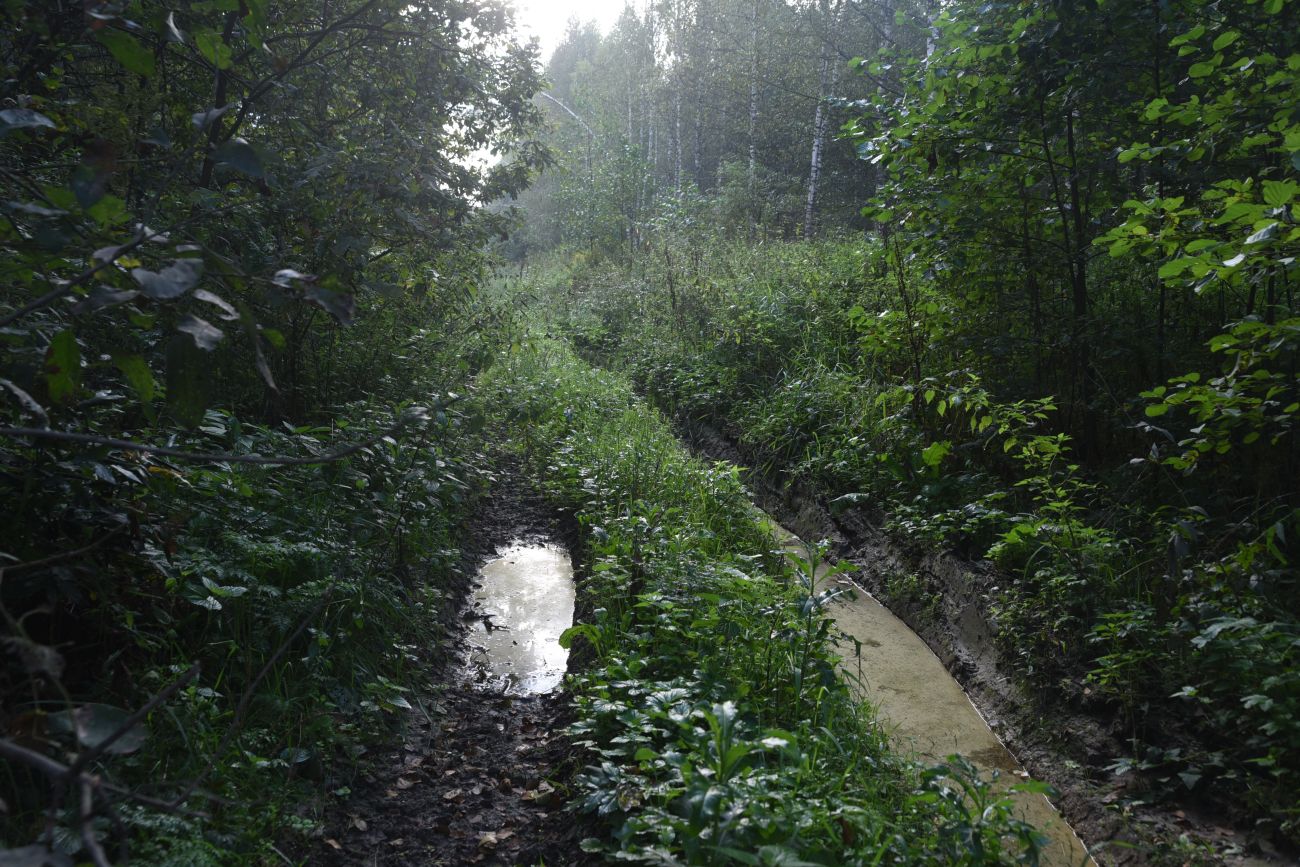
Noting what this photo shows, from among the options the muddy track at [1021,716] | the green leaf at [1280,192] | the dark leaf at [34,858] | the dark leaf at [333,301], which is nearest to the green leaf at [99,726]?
the dark leaf at [34,858]

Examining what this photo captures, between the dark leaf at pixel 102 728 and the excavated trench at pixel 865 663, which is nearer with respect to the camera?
the dark leaf at pixel 102 728

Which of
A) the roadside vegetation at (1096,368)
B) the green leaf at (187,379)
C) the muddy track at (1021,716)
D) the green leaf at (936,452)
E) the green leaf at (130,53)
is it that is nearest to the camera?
the green leaf at (187,379)

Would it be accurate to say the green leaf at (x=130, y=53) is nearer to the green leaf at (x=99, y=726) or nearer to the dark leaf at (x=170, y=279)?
the dark leaf at (x=170, y=279)

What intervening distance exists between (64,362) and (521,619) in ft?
12.8

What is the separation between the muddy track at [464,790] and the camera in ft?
10.0

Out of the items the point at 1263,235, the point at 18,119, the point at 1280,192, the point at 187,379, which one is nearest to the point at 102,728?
the point at 187,379

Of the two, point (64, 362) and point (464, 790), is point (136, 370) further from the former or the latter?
point (464, 790)

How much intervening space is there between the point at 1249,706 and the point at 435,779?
3.37m

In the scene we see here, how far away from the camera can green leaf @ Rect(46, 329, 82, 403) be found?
5.42 feet

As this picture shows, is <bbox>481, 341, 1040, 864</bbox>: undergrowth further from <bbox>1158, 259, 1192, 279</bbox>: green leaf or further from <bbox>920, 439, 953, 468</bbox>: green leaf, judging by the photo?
<bbox>1158, 259, 1192, 279</bbox>: green leaf

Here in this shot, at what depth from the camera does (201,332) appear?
60.9 inches

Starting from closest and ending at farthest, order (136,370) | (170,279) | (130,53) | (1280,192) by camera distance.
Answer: (170,279)
(136,370)
(130,53)
(1280,192)

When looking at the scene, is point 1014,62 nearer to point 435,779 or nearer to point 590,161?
point 435,779

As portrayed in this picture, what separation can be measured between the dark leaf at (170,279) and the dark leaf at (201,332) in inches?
2.7
